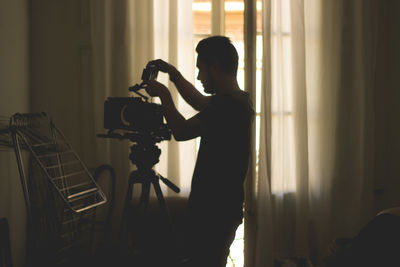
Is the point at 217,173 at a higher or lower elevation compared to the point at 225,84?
lower

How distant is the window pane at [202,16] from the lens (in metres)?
2.53

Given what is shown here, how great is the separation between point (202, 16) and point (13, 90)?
4.36ft

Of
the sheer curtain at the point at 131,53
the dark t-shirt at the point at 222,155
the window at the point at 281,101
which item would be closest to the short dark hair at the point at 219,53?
the dark t-shirt at the point at 222,155

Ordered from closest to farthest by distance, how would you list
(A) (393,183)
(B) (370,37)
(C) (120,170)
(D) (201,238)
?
(D) (201,238), (C) (120,170), (B) (370,37), (A) (393,183)

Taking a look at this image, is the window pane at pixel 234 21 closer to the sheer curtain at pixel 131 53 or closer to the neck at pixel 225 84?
the sheer curtain at pixel 131 53

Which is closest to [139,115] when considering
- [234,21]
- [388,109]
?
[234,21]

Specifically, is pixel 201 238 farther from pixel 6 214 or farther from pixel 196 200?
pixel 6 214

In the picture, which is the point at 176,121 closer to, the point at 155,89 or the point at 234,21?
the point at 155,89

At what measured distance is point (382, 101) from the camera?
2.70m

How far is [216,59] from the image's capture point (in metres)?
1.42

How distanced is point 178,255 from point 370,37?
2040 millimetres

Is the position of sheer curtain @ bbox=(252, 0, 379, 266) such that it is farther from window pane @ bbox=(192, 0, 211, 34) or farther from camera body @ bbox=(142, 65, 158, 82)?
camera body @ bbox=(142, 65, 158, 82)

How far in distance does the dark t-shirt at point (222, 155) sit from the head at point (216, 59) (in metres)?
0.12

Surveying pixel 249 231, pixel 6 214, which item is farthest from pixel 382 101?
pixel 6 214
